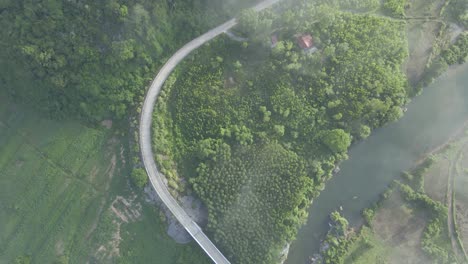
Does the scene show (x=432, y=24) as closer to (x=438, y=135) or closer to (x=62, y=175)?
(x=438, y=135)

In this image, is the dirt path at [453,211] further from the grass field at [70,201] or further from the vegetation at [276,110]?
the grass field at [70,201]

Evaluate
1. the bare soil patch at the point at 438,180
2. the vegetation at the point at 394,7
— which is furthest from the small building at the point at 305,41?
the bare soil patch at the point at 438,180

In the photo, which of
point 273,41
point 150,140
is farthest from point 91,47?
point 273,41

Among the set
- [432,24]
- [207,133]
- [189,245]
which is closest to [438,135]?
[432,24]

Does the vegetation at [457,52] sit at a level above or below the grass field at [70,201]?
above

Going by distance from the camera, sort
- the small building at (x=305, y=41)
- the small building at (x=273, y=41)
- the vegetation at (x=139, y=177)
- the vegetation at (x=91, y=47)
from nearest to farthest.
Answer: the vegetation at (x=91, y=47) < the vegetation at (x=139, y=177) < the small building at (x=305, y=41) < the small building at (x=273, y=41)

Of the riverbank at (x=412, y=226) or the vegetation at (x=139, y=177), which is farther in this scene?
the riverbank at (x=412, y=226)

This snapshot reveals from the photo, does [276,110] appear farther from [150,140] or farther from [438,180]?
[438,180]
